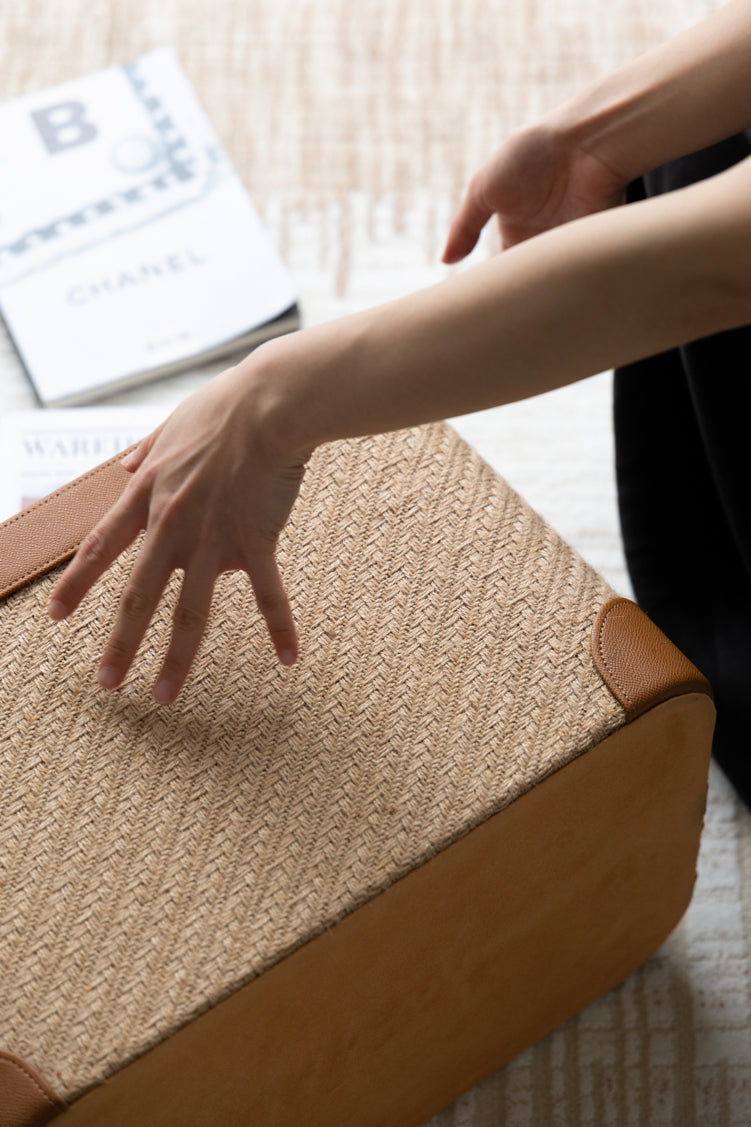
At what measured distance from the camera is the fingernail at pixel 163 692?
2.15 feet

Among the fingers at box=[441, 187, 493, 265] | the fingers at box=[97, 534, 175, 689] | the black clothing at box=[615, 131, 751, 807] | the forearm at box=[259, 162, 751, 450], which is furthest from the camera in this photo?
the black clothing at box=[615, 131, 751, 807]

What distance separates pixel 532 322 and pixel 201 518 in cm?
21

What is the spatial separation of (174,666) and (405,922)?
20 cm

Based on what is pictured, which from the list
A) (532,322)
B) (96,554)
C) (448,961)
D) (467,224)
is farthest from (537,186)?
(448,961)

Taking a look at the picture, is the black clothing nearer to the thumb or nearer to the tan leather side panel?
the tan leather side panel

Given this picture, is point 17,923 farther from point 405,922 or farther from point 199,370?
point 199,370

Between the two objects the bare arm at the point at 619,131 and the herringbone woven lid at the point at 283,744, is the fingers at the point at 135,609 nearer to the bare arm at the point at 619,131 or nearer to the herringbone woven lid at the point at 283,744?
the herringbone woven lid at the point at 283,744

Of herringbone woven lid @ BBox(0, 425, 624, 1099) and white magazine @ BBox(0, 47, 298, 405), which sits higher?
white magazine @ BBox(0, 47, 298, 405)

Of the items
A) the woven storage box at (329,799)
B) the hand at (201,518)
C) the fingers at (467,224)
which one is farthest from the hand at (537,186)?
the hand at (201,518)

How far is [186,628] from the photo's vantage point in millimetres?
643

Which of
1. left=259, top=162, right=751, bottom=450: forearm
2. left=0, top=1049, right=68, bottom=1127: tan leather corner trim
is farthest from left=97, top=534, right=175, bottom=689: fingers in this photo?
left=0, top=1049, right=68, bottom=1127: tan leather corner trim

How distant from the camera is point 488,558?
0.72m

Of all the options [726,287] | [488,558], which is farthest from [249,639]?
[726,287]

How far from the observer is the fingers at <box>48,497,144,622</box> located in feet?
2.16
